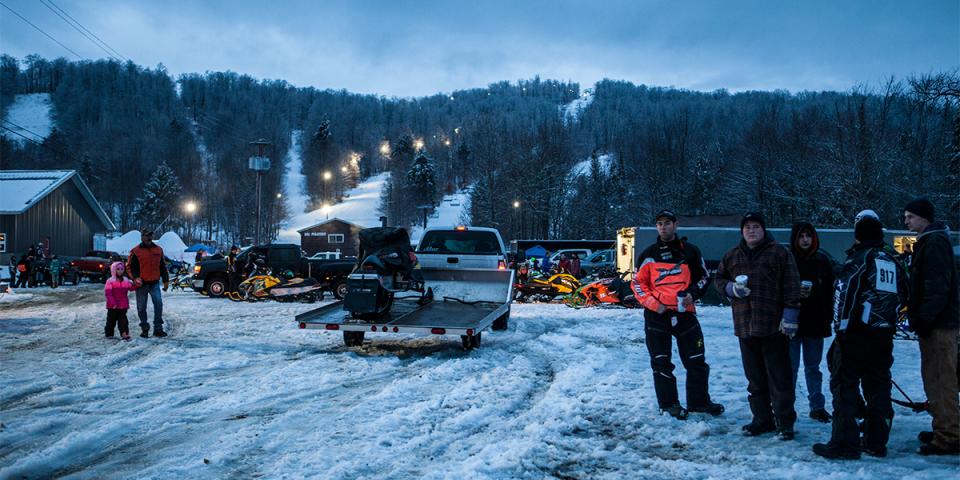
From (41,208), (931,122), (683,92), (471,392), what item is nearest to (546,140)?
(931,122)

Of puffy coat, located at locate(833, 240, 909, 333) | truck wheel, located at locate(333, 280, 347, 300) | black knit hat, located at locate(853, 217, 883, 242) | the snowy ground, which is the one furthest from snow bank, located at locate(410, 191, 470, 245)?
puffy coat, located at locate(833, 240, 909, 333)

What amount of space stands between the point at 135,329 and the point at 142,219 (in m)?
79.8

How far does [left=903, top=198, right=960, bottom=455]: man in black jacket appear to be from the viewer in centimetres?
413

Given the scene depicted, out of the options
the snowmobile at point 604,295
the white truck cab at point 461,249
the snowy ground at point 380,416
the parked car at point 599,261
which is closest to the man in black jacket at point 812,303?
the snowy ground at point 380,416

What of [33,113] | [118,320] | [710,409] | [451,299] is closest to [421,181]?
[451,299]

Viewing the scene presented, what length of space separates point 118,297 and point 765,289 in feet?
30.3

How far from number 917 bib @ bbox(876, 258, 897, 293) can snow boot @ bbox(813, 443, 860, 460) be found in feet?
3.65

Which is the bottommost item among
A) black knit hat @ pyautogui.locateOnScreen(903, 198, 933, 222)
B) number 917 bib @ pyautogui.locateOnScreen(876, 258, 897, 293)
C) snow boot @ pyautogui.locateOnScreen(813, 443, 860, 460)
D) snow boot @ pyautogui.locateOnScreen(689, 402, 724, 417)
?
snow boot @ pyautogui.locateOnScreen(689, 402, 724, 417)

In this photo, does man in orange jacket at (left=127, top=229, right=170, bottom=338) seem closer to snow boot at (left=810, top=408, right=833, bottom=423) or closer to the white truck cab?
the white truck cab

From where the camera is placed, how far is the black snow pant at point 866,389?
416cm

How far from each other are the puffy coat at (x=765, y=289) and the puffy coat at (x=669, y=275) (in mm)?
451

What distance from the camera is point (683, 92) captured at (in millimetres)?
164250

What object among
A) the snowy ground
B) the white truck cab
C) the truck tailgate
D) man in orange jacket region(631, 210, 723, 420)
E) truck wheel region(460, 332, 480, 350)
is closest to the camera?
the snowy ground

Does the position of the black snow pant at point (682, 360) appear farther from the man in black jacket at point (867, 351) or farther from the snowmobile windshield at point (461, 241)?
the snowmobile windshield at point (461, 241)
